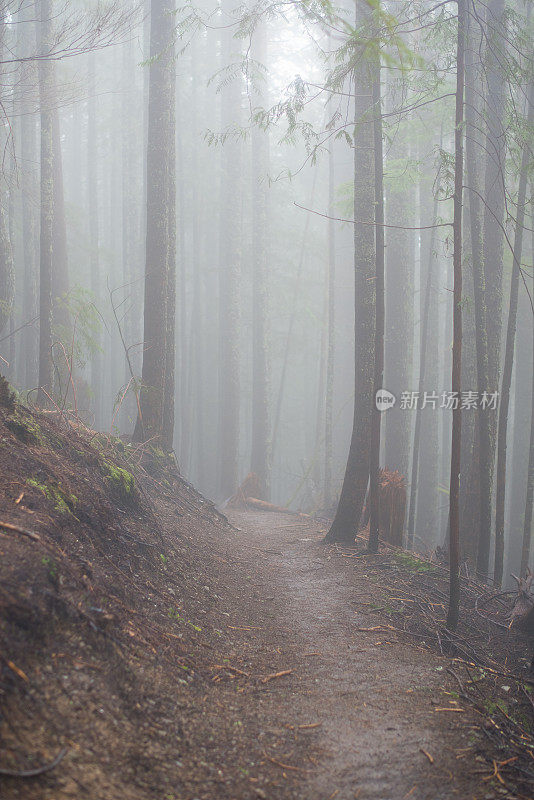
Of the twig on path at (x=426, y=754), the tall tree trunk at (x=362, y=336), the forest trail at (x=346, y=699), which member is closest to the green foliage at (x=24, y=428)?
the forest trail at (x=346, y=699)

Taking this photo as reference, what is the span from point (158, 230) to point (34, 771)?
26.9 feet

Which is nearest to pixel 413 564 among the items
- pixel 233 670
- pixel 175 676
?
pixel 233 670

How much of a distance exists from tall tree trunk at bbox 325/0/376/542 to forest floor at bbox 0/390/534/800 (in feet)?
6.78

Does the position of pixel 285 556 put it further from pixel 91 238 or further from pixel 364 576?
pixel 91 238

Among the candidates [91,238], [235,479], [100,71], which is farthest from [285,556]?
[100,71]

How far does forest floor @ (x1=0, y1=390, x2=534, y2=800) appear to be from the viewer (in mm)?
2141

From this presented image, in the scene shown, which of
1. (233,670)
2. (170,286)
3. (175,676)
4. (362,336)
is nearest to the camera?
(175,676)

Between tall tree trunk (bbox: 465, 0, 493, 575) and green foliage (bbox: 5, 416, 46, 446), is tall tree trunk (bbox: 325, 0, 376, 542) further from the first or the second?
green foliage (bbox: 5, 416, 46, 446)

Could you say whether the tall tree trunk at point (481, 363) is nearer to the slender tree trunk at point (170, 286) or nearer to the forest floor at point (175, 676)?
the forest floor at point (175, 676)

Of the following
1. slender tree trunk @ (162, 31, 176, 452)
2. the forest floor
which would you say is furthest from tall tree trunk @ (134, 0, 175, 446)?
the forest floor

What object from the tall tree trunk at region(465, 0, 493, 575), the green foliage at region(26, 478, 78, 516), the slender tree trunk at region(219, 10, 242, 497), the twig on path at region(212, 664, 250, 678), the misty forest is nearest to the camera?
the misty forest

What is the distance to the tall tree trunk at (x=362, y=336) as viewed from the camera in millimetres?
7332

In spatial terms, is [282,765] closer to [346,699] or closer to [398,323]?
[346,699]

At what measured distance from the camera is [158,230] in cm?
881
